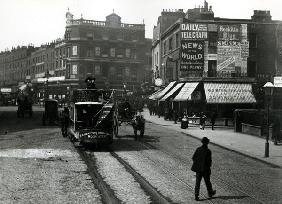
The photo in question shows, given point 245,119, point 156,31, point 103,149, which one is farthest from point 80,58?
point 103,149

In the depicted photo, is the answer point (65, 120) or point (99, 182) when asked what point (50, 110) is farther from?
point (99, 182)

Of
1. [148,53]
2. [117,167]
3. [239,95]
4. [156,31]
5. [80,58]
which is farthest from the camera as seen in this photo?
[148,53]

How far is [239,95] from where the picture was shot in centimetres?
4512

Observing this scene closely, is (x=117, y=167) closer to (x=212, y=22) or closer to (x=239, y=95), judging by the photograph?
(x=239, y=95)

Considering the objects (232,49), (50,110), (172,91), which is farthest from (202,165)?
(172,91)

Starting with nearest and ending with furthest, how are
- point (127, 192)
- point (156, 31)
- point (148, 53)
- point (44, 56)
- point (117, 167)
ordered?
point (127, 192)
point (117, 167)
point (156, 31)
point (148, 53)
point (44, 56)

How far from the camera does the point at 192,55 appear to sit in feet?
146

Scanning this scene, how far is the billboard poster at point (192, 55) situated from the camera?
43.5 m

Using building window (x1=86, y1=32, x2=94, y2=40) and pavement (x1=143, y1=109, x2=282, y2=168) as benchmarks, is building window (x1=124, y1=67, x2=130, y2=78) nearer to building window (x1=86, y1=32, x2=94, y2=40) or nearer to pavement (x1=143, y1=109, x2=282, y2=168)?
building window (x1=86, y1=32, x2=94, y2=40)

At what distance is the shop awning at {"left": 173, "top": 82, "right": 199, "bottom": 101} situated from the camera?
44494 mm

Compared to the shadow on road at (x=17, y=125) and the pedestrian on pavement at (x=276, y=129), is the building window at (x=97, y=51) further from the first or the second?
the pedestrian on pavement at (x=276, y=129)

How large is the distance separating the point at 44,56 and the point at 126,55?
24.8 m

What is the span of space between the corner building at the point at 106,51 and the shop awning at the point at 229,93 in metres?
47.3

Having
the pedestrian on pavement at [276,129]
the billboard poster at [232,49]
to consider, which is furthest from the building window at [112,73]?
the pedestrian on pavement at [276,129]
